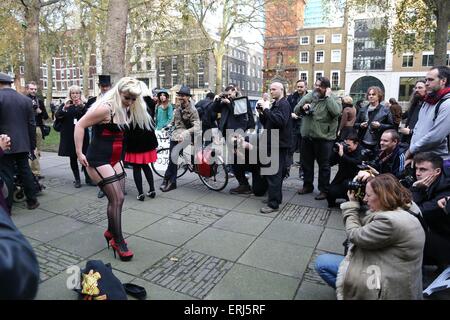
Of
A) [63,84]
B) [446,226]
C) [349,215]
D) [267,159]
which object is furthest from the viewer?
[63,84]

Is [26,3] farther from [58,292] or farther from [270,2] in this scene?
[270,2]

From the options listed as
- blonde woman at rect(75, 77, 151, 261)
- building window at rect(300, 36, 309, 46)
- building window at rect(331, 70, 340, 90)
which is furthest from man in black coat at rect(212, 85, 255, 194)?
building window at rect(300, 36, 309, 46)

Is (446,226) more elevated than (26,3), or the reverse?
(26,3)

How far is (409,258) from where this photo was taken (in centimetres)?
224

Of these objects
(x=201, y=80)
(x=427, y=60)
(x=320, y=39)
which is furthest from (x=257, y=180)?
(x=201, y=80)

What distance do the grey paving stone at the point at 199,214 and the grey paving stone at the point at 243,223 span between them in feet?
0.45

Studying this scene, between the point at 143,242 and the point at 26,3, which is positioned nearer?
the point at 143,242

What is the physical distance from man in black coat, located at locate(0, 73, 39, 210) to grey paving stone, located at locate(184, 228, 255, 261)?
284 centimetres

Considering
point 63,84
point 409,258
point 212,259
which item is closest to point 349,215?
point 409,258

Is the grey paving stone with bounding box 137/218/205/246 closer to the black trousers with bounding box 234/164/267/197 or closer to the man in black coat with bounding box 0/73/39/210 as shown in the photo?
the black trousers with bounding box 234/164/267/197

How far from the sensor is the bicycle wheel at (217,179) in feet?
21.4

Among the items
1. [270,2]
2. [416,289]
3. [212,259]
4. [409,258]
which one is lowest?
[212,259]

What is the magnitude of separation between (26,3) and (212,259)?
12.9m

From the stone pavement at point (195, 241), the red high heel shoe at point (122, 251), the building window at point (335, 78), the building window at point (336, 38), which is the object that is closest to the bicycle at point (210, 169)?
the stone pavement at point (195, 241)
